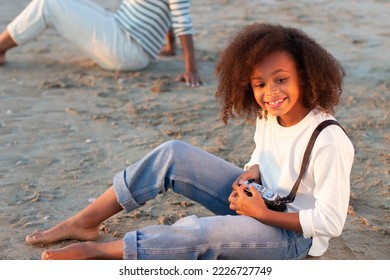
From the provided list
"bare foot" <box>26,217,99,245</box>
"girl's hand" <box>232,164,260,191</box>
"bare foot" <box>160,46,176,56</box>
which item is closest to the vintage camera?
"girl's hand" <box>232,164,260,191</box>

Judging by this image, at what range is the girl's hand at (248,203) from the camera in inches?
101

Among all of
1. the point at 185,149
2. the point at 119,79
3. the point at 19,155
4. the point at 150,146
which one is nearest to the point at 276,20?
the point at 119,79

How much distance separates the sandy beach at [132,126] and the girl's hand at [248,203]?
435 mm

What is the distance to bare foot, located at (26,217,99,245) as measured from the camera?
9.76 ft

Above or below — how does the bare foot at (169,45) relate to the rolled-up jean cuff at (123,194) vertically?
below

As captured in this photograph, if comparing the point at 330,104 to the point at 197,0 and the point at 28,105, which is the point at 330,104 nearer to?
the point at 28,105

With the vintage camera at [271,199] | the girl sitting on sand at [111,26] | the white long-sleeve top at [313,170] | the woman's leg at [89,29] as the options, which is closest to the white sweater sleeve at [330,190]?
the white long-sleeve top at [313,170]

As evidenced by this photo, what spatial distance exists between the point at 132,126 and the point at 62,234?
1.51 meters

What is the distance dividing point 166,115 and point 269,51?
2071mm

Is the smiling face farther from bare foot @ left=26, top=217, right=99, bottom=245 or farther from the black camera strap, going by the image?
bare foot @ left=26, top=217, right=99, bottom=245

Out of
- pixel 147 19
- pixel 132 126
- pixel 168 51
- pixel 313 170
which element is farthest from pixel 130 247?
pixel 168 51

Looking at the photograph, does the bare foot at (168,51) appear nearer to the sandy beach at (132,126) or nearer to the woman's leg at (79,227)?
the sandy beach at (132,126)
